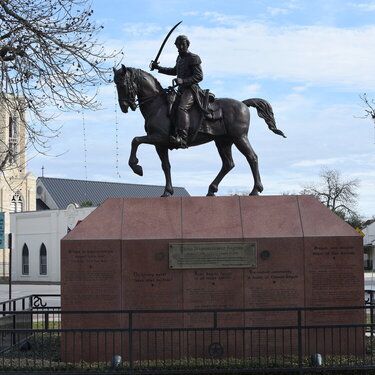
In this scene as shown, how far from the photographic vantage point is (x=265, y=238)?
480 inches

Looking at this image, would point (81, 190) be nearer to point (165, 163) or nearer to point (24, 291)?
point (24, 291)

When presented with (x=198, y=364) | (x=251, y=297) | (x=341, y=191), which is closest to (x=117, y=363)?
(x=198, y=364)

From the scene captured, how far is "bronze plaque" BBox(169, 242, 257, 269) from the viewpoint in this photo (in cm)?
1216

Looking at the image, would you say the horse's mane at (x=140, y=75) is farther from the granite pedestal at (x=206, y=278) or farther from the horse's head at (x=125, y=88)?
the granite pedestal at (x=206, y=278)

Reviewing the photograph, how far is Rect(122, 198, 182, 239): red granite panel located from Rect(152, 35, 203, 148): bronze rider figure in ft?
4.24

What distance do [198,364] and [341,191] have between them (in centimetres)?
6553

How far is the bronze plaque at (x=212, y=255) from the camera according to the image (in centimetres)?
1216

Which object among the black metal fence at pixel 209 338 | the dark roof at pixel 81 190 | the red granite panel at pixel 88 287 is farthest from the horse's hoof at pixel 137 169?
the dark roof at pixel 81 190

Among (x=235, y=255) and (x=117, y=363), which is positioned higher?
(x=235, y=255)

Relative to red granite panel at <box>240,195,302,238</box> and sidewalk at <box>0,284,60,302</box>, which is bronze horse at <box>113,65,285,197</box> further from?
sidewalk at <box>0,284,60,302</box>

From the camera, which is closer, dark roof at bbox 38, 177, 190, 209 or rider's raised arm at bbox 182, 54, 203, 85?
rider's raised arm at bbox 182, 54, 203, 85

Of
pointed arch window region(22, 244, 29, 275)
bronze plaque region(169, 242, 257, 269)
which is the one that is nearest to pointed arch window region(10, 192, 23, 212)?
pointed arch window region(22, 244, 29, 275)

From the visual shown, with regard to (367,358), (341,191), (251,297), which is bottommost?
(367,358)

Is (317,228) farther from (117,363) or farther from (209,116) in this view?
(117,363)
